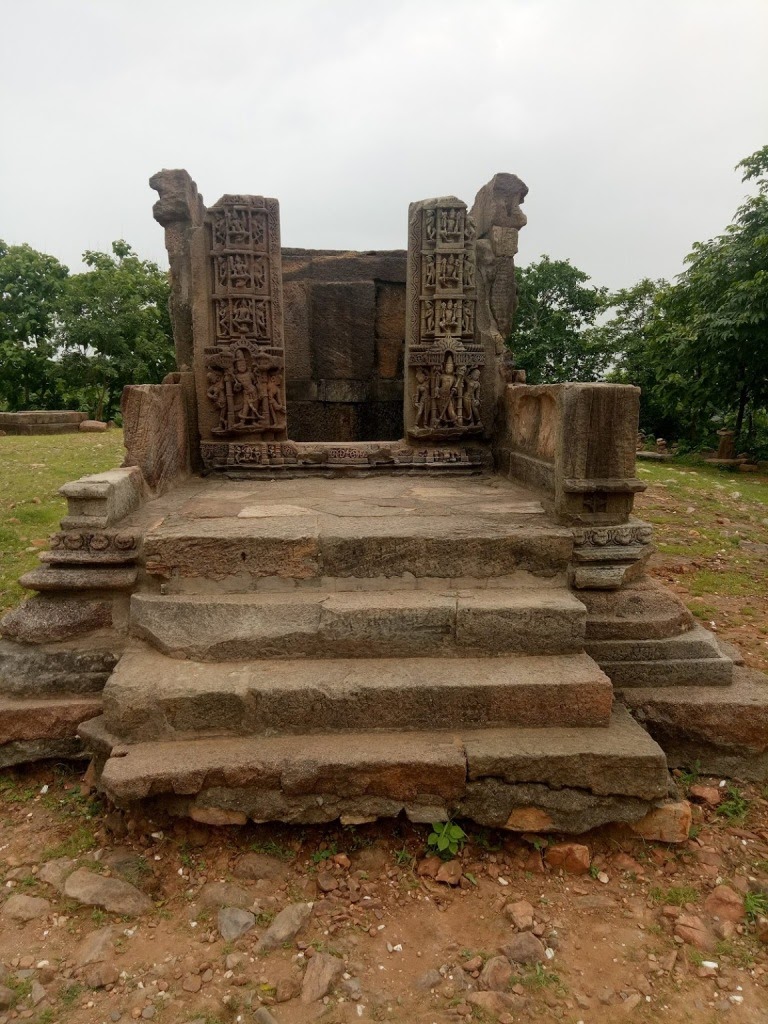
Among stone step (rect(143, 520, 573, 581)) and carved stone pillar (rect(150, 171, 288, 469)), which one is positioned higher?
carved stone pillar (rect(150, 171, 288, 469))

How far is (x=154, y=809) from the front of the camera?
260 centimetres

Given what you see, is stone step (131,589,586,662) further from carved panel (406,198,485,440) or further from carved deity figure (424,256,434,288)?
carved deity figure (424,256,434,288)

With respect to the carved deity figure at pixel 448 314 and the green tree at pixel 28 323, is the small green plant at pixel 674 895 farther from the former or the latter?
the green tree at pixel 28 323

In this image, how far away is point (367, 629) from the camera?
2979 millimetres

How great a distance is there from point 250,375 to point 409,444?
144 cm

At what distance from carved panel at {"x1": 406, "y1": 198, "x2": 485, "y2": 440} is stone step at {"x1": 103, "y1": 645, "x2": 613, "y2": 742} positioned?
296cm

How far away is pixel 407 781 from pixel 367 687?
409 mm

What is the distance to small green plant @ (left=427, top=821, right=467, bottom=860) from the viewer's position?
252 cm

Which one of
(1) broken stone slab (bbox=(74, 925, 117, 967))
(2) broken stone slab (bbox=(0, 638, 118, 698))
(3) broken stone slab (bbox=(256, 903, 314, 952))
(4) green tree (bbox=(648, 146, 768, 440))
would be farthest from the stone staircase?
(4) green tree (bbox=(648, 146, 768, 440))

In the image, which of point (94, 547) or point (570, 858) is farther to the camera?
point (94, 547)

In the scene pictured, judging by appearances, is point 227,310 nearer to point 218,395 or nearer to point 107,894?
point 218,395

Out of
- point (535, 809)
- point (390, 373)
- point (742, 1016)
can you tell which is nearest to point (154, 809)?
point (535, 809)

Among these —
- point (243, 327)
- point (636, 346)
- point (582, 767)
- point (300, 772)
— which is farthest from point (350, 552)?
point (636, 346)

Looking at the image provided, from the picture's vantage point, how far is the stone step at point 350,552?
316 centimetres
